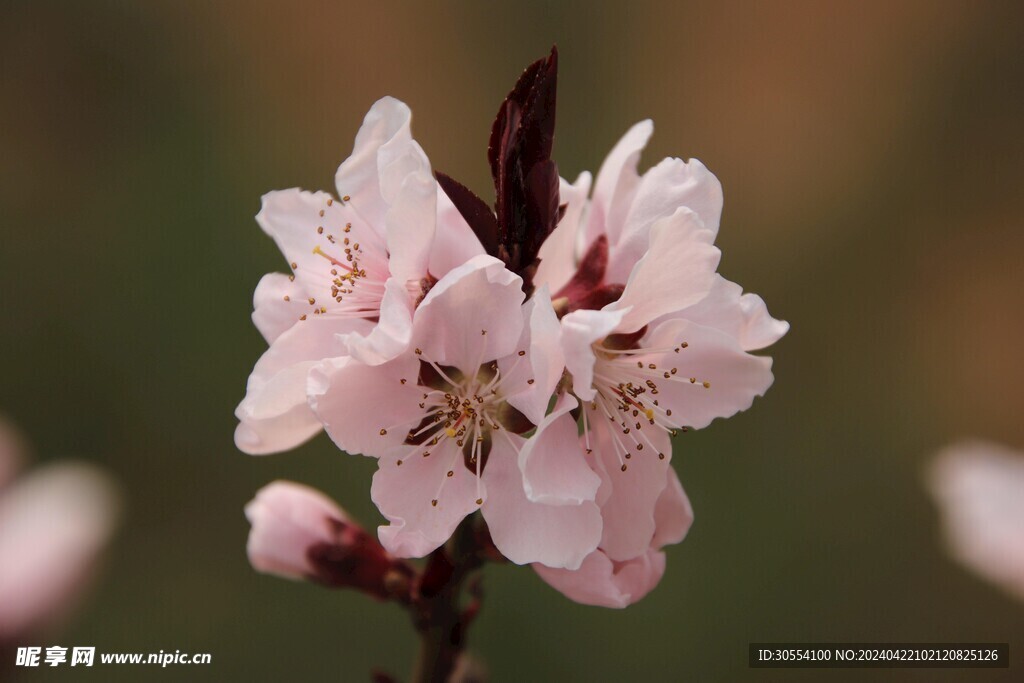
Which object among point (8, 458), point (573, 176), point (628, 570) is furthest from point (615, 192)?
point (573, 176)

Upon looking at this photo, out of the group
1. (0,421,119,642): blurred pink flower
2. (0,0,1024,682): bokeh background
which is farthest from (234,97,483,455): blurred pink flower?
(0,0,1024,682): bokeh background

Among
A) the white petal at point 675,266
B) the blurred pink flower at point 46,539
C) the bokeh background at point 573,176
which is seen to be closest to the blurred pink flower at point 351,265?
the white petal at point 675,266

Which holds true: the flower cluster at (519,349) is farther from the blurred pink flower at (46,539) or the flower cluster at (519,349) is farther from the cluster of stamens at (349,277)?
the blurred pink flower at (46,539)

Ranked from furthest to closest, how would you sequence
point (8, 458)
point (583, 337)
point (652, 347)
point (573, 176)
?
point (573, 176), point (8, 458), point (652, 347), point (583, 337)

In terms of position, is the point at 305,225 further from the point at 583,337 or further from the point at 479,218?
the point at 583,337

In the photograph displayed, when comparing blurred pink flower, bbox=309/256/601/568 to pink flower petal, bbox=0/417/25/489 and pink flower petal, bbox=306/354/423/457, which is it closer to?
pink flower petal, bbox=306/354/423/457

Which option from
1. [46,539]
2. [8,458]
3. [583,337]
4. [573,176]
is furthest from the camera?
[573,176]

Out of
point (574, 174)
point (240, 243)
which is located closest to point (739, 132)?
point (574, 174)

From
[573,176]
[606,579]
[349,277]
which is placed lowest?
[606,579]
